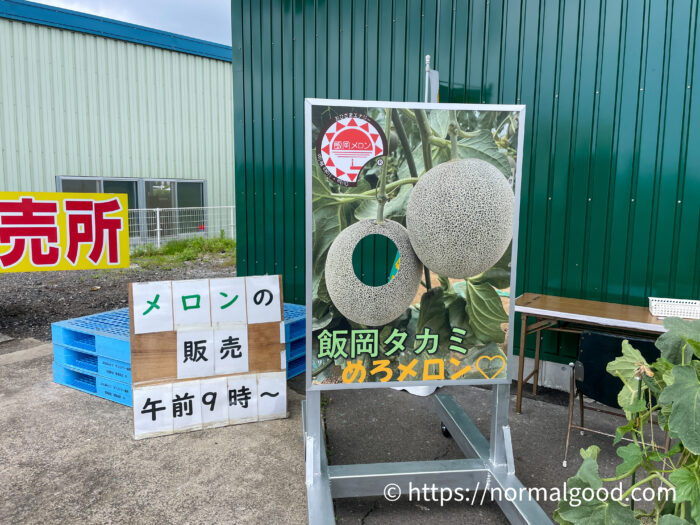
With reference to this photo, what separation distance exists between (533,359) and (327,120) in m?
3.18

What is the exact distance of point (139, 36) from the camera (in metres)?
11.9

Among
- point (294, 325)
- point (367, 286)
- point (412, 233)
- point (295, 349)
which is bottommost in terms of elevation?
point (295, 349)

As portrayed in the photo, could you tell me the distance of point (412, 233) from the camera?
2.46 metres

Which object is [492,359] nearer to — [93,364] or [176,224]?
[93,364]

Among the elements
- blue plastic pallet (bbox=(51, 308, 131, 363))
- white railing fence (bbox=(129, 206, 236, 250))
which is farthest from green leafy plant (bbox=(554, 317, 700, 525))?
white railing fence (bbox=(129, 206, 236, 250))

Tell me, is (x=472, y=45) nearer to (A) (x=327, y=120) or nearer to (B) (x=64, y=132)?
(A) (x=327, y=120)

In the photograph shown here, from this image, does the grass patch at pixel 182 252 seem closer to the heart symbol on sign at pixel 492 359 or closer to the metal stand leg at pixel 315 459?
the metal stand leg at pixel 315 459

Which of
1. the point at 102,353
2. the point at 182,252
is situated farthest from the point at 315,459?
the point at 182,252

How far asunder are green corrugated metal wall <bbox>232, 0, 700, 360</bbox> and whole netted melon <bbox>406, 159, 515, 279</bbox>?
207cm

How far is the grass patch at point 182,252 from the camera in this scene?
11297mm

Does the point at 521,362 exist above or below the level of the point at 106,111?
below

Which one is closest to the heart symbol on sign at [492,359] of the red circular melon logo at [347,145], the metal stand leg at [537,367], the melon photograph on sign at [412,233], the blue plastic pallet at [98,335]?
the melon photograph on sign at [412,233]

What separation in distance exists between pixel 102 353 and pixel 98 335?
0.14m

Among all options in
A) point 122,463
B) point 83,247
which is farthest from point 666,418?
point 83,247
